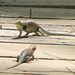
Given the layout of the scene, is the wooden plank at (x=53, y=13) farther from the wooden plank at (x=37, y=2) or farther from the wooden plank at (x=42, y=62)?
the wooden plank at (x=42, y=62)

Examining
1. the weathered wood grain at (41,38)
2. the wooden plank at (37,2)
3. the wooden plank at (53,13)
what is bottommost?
the weathered wood grain at (41,38)

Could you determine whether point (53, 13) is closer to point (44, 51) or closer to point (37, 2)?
point (37, 2)

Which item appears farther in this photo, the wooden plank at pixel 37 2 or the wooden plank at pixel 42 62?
the wooden plank at pixel 37 2

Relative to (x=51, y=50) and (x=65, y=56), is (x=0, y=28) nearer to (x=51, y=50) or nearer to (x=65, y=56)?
(x=51, y=50)

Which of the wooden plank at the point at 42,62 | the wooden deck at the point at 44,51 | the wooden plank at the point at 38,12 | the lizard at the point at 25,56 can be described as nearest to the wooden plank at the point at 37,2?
the wooden plank at the point at 38,12

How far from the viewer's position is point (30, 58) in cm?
135

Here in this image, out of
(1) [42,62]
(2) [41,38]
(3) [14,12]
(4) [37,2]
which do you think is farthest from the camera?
(4) [37,2]

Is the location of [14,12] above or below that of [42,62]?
above

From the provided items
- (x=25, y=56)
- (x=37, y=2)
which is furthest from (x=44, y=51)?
(x=37, y=2)

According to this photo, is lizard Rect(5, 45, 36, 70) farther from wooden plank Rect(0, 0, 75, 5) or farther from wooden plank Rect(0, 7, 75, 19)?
wooden plank Rect(0, 0, 75, 5)

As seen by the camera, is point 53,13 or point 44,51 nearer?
point 44,51

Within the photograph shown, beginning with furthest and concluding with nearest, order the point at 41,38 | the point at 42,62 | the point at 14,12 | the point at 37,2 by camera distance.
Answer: the point at 37,2 → the point at 14,12 → the point at 41,38 → the point at 42,62

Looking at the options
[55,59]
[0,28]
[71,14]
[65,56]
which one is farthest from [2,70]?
[71,14]

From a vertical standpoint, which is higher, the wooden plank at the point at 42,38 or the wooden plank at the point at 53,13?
the wooden plank at the point at 53,13
